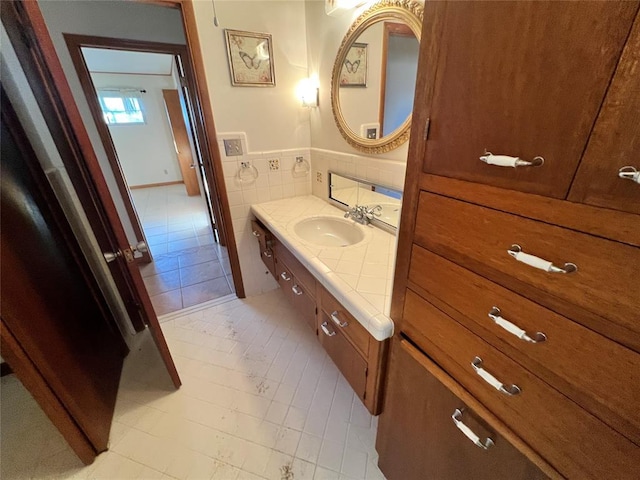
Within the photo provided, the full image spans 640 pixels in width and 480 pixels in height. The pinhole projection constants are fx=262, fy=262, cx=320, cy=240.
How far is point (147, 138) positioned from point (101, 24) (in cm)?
425

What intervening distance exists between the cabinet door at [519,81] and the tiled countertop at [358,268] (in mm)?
512

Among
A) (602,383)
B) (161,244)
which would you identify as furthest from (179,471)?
(161,244)

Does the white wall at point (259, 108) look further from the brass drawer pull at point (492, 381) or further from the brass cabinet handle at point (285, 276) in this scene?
the brass drawer pull at point (492, 381)

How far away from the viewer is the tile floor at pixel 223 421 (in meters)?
Answer: 1.15

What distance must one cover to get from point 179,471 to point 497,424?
1.30 meters

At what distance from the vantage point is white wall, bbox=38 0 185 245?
193 cm

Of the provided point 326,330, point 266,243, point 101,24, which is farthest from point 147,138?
point 326,330

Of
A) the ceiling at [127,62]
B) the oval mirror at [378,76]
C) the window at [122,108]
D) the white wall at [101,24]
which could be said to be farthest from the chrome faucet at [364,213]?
the window at [122,108]

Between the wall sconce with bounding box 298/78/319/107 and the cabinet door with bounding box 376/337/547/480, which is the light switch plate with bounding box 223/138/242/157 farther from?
the cabinet door with bounding box 376/337/547/480

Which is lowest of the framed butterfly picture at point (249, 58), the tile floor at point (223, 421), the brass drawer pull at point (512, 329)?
the tile floor at point (223, 421)

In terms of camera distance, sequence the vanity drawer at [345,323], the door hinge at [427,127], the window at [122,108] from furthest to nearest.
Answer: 1. the window at [122,108]
2. the vanity drawer at [345,323]
3. the door hinge at [427,127]

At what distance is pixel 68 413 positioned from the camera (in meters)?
1.07

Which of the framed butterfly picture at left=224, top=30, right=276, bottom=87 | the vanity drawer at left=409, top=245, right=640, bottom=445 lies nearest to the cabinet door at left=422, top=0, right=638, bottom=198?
the vanity drawer at left=409, top=245, right=640, bottom=445

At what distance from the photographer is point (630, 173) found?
1.02ft
